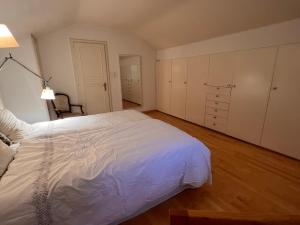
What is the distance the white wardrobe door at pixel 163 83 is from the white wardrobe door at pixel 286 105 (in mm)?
2624

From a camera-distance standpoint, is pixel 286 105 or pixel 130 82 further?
pixel 130 82

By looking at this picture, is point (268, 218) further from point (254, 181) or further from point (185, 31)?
point (185, 31)

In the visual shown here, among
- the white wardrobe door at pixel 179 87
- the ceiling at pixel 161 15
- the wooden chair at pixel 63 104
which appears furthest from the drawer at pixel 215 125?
the wooden chair at pixel 63 104

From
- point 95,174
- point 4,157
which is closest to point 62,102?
point 4,157

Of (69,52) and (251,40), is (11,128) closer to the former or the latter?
(69,52)

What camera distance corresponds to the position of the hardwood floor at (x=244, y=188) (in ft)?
5.30

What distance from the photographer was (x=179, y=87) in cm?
437

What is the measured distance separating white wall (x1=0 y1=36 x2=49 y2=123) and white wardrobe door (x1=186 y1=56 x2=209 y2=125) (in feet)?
10.6

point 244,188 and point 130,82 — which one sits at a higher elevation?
point 130,82

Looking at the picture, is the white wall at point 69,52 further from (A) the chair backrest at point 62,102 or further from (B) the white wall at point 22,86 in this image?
(B) the white wall at point 22,86

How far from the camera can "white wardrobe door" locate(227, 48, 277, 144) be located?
8.53 feet

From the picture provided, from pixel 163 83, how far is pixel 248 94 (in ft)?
8.31

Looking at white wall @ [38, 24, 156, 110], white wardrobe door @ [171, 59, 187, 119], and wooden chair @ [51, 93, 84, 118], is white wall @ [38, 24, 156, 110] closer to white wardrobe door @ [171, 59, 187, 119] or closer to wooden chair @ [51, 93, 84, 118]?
wooden chair @ [51, 93, 84, 118]

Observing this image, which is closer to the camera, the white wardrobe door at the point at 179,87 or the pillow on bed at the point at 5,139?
the pillow on bed at the point at 5,139
